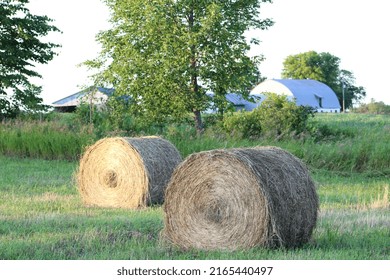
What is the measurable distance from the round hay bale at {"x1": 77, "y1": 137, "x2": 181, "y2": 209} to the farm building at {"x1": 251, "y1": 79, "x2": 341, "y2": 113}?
53.4 metres

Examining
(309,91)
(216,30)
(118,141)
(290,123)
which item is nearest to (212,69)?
(216,30)

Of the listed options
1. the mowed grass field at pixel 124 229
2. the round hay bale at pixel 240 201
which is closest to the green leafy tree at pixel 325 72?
the mowed grass field at pixel 124 229

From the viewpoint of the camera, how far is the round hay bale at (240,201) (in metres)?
7.62

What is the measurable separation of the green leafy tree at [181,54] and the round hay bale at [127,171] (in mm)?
14304

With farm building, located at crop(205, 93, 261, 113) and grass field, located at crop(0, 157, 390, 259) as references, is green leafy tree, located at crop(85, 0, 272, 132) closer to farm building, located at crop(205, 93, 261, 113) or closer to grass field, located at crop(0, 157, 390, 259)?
farm building, located at crop(205, 93, 261, 113)

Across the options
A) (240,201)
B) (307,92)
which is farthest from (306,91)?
(240,201)

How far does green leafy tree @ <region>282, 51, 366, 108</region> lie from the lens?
275 feet

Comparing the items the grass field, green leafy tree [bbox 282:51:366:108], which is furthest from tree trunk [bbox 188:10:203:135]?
green leafy tree [bbox 282:51:366:108]

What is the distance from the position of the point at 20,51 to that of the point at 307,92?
42.0m

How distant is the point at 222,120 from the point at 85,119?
6148 millimetres

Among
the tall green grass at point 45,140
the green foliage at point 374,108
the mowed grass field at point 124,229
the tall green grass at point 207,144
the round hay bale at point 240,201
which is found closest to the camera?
the mowed grass field at point 124,229

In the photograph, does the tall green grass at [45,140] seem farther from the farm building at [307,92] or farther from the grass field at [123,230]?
the farm building at [307,92]

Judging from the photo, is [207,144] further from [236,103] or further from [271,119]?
[236,103]

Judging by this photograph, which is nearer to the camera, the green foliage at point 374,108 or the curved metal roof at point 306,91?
the green foliage at point 374,108
